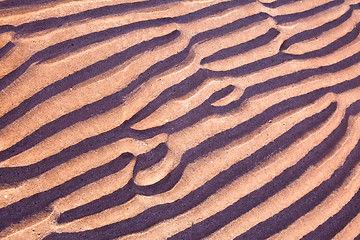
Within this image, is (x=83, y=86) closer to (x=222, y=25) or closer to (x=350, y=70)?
(x=222, y=25)

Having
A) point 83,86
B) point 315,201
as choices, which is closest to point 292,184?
point 315,201

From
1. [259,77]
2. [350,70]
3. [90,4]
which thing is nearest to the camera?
[90,4]

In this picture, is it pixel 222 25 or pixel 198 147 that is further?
pixel 222 25

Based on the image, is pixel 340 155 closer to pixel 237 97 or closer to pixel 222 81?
pixel 237 97

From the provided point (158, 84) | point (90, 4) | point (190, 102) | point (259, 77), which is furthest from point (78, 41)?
point (259, 77)

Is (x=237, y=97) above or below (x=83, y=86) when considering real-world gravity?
below

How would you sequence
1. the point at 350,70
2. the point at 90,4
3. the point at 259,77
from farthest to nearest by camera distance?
the point at 350,70
the point at 259,77
the point at 90,4

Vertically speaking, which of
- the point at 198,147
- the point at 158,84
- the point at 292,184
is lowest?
the point at 292,184
